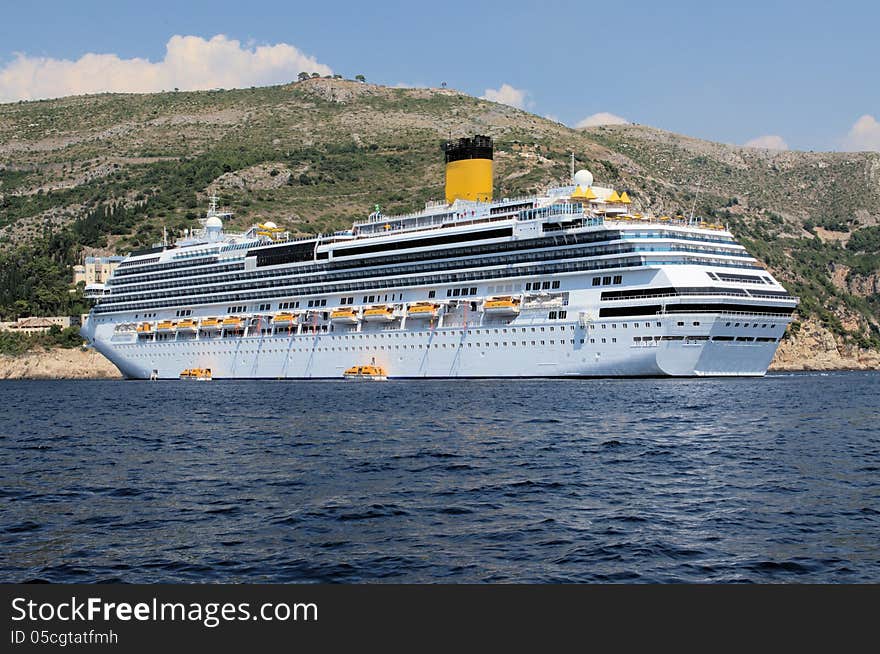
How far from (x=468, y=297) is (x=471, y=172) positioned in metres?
18.3

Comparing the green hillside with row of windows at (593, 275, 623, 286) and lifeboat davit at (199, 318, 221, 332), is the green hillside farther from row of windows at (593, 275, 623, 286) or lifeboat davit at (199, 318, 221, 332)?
row of windows at (593, 275, 623, 286)

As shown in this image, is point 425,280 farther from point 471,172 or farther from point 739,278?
point 739,278

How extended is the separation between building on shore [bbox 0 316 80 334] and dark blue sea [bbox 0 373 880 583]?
8118 centimetres

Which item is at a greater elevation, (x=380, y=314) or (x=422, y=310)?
(x=422, y=310)

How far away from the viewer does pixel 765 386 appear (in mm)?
60094

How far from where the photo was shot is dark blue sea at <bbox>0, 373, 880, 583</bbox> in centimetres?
1623

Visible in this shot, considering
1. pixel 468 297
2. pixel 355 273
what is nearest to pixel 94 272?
pixel 355 273

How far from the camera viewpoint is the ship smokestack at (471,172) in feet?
290

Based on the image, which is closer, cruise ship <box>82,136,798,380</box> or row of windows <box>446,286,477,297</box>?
cruise ship <box>82,136,798,380</box>

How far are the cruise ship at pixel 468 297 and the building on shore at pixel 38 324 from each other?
20.4 meters

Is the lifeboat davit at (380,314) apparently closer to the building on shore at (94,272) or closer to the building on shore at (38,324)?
the building on shore at (38,324)

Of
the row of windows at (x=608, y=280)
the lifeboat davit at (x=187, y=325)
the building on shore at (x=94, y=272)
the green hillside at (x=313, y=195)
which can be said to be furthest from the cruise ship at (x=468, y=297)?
the green hillside at (x=313, y=195)

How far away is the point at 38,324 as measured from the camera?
120250 mm

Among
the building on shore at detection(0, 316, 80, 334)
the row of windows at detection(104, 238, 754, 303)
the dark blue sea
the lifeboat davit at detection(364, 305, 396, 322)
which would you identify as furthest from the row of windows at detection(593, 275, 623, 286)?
the building on shore at detection(0, 316, 80, 334)
